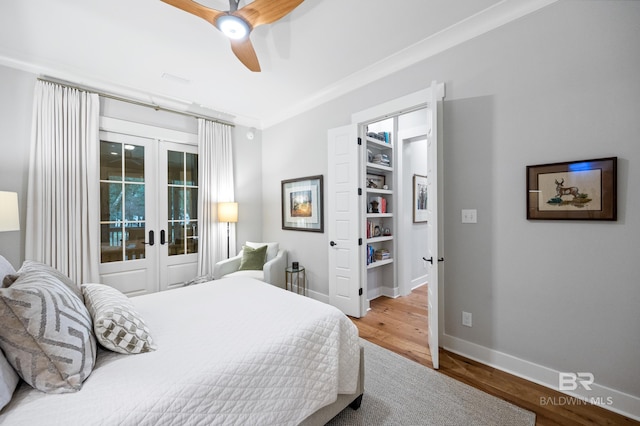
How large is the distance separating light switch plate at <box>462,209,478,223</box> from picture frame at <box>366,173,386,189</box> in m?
1.58

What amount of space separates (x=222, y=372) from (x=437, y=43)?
3022mm

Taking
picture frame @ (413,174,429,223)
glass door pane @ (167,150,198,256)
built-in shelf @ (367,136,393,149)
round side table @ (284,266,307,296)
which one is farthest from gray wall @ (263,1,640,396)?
glass door pane @ (167,150,198,256)

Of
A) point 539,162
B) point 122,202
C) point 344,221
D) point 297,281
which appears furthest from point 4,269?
point 539,162

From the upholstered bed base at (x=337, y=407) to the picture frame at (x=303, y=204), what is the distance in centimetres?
212

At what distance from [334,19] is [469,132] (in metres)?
1.51

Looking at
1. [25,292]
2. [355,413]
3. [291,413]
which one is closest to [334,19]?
[25,292]

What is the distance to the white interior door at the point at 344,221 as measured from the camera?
3119mm

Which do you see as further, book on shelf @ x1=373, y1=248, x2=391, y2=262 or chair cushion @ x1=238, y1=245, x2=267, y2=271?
book on shelf @ x1=373, y1=248, x2=391, y2=262

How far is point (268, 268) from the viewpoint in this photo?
11.2 feet

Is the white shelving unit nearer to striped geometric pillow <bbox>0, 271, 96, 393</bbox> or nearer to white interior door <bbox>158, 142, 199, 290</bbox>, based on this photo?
white interior door <bbox>158, 142, 199, 290</bbox>

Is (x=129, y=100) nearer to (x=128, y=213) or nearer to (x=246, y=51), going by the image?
(x=128, y=213)

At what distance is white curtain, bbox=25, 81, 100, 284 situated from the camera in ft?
8.84

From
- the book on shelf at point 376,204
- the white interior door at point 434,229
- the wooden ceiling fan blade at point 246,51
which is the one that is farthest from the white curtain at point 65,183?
the white interior door at point 434,229

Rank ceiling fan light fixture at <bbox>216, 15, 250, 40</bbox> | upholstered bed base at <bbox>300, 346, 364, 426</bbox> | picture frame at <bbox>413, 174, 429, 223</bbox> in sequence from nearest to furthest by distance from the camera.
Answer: upholstered bed base at <bbox>300, 346, 364, 426</bbox> → ceiling fan light fixture at <bbox>216, 15, 250, 40</bbox> → picture frame at <bbox>413, 174, 429, 223</bbox>
